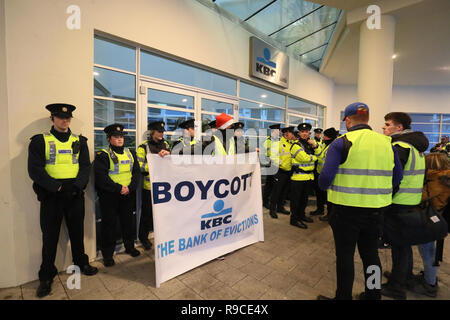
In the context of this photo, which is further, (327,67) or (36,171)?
(327,67)

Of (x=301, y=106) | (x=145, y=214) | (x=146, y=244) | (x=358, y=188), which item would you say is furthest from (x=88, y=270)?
(x=301, y=106)

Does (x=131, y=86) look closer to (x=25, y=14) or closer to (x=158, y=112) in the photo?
(x=158, y=112)

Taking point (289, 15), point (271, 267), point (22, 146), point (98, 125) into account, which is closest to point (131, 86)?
point (98, 125)

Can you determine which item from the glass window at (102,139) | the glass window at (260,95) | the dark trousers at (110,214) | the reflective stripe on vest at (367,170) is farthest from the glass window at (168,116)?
the reflective stripe on vest at (367,170)

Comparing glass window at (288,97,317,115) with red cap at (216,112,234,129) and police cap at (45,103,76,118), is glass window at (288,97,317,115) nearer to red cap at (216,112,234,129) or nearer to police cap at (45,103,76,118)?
red cap at (216,112,234,129)

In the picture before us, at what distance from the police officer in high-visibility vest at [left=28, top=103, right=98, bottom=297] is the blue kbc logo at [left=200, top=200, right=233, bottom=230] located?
4.65 feet

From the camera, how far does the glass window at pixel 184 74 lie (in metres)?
3.46

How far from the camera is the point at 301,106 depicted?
7723 millimetres

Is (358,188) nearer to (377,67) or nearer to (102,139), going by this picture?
(102,139)

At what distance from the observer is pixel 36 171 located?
2.10 meters

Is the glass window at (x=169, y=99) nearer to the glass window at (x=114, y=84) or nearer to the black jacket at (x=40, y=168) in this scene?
the glass window at (x=114, y=84)

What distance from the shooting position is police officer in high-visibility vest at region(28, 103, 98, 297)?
2.13 meters

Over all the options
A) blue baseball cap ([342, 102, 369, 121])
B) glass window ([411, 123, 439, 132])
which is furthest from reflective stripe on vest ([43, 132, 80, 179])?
glass window ([411, 123, 439, 132])

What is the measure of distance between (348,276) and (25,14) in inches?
157
